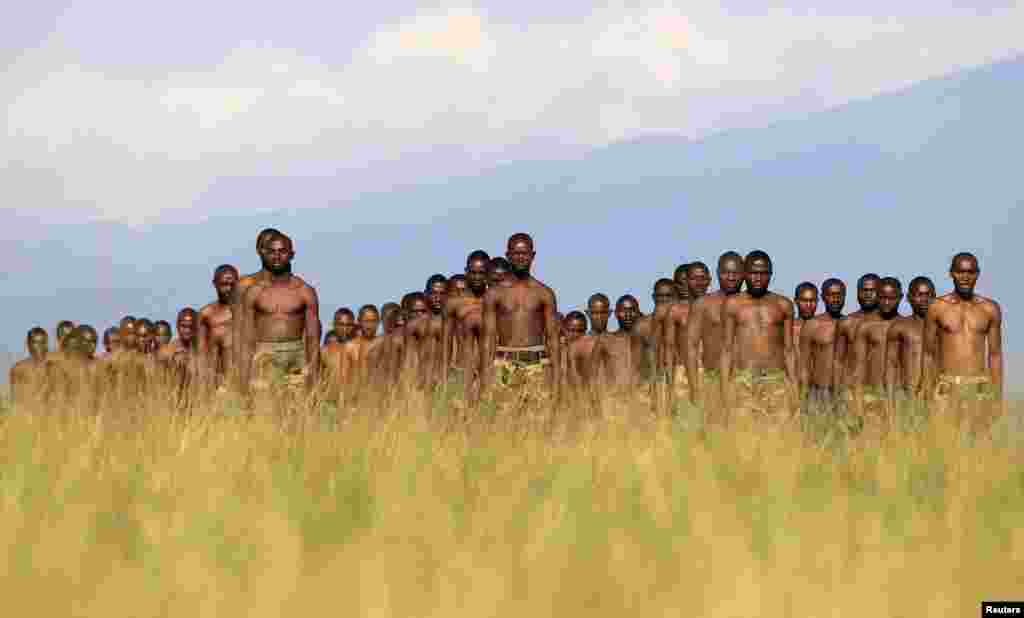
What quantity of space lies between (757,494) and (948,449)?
205 centimetres

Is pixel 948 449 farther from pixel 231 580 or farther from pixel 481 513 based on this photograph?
pixel 231 580

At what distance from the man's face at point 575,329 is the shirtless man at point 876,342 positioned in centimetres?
455

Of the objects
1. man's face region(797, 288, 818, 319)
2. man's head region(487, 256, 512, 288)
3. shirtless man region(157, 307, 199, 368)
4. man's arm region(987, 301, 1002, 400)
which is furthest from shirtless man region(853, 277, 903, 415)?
shirtless man region(157, 307, 199, 368)

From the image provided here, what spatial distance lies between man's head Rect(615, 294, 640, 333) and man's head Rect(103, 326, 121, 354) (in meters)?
7.86

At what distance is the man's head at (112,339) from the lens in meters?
24.4

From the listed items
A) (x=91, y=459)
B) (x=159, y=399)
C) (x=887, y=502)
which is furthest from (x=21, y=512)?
(x=887, y=502)

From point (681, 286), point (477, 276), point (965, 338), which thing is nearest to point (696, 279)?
point (681, 286)

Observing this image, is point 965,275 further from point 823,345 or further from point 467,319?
point 467,319

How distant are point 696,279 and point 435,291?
141 inches

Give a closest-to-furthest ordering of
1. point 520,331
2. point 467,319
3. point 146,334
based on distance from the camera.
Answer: point 520,331 < point 467,319 < point 146,334

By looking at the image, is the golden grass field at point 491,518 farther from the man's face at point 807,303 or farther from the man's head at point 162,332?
the man's head at point 162,332

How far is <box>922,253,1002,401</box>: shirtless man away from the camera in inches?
623

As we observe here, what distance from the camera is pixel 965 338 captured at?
15906 mm

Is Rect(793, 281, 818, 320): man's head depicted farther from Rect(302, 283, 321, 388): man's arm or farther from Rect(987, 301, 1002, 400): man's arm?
Rect(302, 283, 321, 388): man's arm
